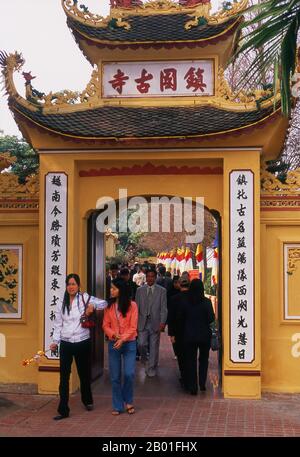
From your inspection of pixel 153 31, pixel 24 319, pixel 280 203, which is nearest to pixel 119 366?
pixel 24 319

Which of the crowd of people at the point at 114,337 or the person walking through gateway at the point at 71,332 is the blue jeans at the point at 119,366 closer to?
the crowd of people at the point at 114,337

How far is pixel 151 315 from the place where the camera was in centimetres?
1039

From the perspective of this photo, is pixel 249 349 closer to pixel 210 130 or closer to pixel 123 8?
pixel 210 130

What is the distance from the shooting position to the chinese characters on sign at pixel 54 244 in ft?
29.6

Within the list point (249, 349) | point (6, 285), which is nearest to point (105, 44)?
point (6, 285)

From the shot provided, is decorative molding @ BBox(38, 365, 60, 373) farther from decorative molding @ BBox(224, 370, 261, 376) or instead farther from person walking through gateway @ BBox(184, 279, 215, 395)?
decorative molding @ BBox(224, 370, 261, 376)

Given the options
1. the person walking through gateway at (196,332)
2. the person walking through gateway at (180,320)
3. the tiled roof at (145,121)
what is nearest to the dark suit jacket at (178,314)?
the person walking through gateway at (180,320)

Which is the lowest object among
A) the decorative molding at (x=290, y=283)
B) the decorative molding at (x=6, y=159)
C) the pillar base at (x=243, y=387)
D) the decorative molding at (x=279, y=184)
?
the pillar base at (x=243, y=387)

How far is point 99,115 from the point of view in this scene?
923cm

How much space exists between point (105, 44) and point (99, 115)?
1.07 metres

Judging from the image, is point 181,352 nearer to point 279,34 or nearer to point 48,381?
point 48,381

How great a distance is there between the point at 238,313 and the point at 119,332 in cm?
188

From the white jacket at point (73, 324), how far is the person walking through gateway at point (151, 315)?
273 cm

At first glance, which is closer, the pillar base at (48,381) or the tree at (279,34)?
the tree at (279,34)
